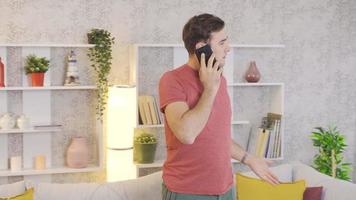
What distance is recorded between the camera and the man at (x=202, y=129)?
6.31 feet

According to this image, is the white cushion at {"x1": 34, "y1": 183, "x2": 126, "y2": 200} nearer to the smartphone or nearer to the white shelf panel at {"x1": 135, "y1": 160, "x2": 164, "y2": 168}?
the white shelf panel at {"x1": 135, "y1": 160, "x2": 164, "y2": 168}

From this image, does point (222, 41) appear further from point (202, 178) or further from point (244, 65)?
point (244, 65)

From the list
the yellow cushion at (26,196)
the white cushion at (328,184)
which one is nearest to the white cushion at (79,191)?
the yellow cushion at (26,196)

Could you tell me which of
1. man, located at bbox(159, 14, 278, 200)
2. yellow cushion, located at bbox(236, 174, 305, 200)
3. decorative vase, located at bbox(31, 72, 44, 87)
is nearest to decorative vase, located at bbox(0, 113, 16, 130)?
decorative vase, located at bbox(31, 72, 44, 87)

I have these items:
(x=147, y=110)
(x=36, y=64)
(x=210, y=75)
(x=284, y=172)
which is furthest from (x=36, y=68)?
(x=210, y=75)

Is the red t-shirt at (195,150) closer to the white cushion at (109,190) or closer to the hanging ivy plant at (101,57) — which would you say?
the white cushion at (109,190)

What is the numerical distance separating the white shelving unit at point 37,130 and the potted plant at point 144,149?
0.25 m

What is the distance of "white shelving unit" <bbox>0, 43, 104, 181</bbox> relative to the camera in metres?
3.65

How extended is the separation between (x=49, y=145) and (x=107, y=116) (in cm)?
46

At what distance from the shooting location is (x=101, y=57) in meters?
3.70

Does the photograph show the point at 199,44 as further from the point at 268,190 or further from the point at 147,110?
the point at 147,110

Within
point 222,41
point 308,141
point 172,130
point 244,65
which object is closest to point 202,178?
point 172,130

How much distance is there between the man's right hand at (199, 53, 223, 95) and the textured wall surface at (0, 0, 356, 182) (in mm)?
2069

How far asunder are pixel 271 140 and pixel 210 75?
234 centimetres
